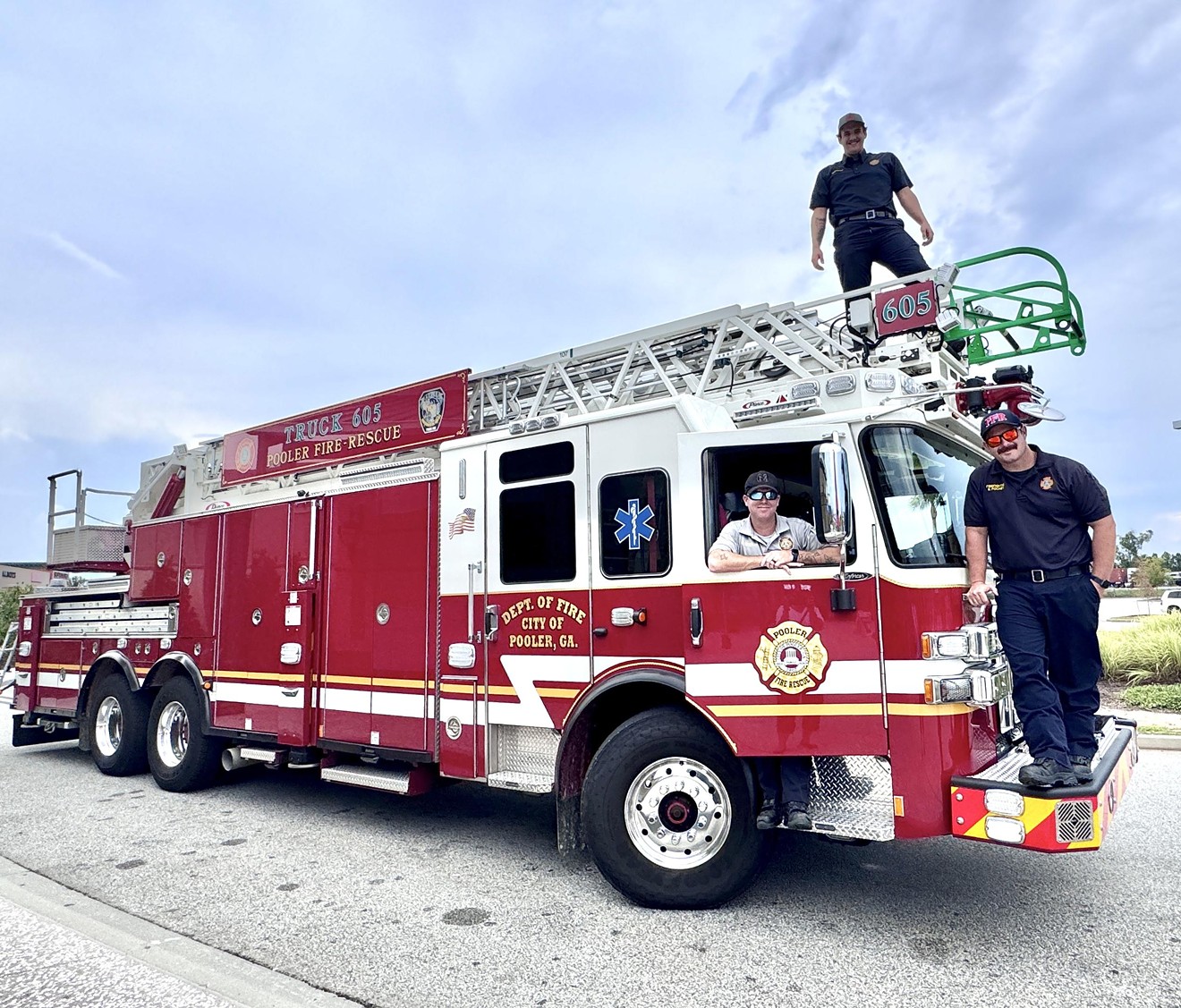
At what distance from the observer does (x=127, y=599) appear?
8.70 meters

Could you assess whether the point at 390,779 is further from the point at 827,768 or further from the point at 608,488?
the point at 827,768

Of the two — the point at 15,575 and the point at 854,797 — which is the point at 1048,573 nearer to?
the point at 854,797

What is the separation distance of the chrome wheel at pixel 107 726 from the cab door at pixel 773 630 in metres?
6.77

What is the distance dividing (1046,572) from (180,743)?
7.33m

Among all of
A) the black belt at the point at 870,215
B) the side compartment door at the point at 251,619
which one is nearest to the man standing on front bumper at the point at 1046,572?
the black belt at the point at 870,215

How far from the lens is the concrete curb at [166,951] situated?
357 centimetres

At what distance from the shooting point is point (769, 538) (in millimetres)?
4453

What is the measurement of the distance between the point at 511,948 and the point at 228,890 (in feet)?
6.32

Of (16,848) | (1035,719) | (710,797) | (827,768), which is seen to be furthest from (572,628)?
(16,848)

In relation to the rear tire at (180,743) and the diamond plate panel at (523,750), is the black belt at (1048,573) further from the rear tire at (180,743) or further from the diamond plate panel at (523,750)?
the rear tire at (180,743)

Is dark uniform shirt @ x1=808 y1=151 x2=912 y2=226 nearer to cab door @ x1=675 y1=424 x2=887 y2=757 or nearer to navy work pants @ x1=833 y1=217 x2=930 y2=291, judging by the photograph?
navy work pants @ x1=833 y1=217 x2=930 y2=291

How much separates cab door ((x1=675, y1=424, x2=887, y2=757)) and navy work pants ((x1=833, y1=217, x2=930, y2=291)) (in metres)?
2.13

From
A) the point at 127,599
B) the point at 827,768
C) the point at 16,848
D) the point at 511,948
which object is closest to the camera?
the point at 511,948

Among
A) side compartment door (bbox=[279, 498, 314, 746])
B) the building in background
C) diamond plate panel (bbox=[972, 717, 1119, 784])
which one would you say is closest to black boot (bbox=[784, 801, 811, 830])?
diamond plate panel (bbox=[972, 717, 1119, 784])
